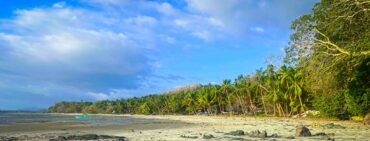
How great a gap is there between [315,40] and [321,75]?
1.82 m

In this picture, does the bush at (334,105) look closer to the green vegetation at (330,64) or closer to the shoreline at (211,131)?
the green vegetation at (330,64)

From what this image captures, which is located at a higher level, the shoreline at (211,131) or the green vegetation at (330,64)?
the green vegetation at (330,64)

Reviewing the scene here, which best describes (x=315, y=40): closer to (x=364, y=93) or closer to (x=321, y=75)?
(x=321, y=75)

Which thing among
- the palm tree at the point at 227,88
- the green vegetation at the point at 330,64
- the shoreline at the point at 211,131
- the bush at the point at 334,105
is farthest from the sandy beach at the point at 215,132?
the palm tree at the point at 227,88

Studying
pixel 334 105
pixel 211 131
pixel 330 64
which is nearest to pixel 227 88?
pixel 334 105

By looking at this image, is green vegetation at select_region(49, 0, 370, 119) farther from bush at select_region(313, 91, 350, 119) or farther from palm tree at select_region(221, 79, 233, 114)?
palm tree at select_region(221, 79, 233, 114)

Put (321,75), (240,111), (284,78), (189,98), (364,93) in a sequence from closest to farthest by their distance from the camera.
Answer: (321,75) → (364,93) → (284,78) → (240,111) → (189,98)

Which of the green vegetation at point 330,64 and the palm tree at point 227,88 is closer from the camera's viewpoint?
the green vegetation at point 330,64

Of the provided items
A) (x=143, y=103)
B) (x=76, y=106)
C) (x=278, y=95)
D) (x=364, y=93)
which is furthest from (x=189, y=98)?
(x=76, y=106)

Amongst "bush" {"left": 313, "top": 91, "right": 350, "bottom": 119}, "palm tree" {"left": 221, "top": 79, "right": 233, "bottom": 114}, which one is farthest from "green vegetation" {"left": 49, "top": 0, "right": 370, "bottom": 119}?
"palm tree" {"left": 221, "top": 79, "right": 233, "bottom": 114}

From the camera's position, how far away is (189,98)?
323ft

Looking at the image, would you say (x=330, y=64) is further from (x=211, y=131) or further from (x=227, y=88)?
(x=227, y=88)

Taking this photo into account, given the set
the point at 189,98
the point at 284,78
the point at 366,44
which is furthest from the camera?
the point at 189,98

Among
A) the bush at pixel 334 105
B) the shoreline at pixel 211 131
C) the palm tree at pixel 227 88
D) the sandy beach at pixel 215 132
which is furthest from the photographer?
the palm tree at pixel 227 88
